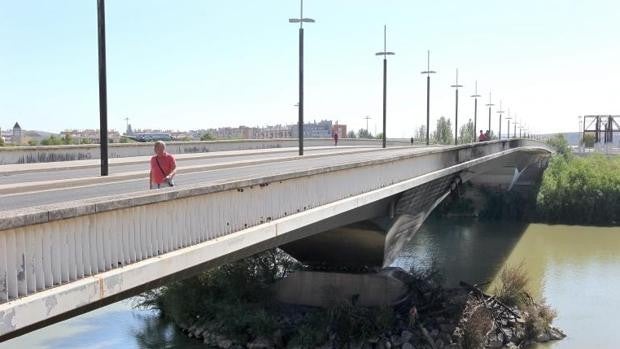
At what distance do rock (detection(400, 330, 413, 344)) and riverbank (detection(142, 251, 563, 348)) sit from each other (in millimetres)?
30

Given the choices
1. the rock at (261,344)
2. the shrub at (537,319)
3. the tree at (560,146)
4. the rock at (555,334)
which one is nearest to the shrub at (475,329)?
the shrub at (537,319)

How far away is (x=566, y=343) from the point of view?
21406mm

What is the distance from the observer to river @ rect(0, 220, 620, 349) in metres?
21.5

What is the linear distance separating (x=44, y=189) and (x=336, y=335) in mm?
10901

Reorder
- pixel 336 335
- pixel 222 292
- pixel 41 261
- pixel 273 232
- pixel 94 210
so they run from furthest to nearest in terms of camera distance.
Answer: pixel 222 292 → pixel 336 335 → pixel 273 232 → pixel 94 210 → pixel 41 261

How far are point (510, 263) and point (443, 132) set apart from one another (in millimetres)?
71365

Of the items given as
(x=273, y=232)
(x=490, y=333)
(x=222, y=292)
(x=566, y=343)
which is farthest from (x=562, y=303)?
(x=273, y=232)

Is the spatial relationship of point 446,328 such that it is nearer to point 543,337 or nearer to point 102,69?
point 543,337

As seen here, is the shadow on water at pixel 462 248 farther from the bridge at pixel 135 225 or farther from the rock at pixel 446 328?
the bridge at pixel 135 225

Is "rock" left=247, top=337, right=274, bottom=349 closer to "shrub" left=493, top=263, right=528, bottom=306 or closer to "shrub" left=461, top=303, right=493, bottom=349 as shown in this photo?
"shrub" left=461, top=303, right=493, bottom=349

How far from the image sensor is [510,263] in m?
35.6

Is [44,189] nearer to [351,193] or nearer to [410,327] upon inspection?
Result: [351,193]

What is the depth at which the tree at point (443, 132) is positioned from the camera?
10300 centimetres

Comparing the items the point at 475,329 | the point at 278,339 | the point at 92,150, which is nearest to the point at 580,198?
the point at 475,329
